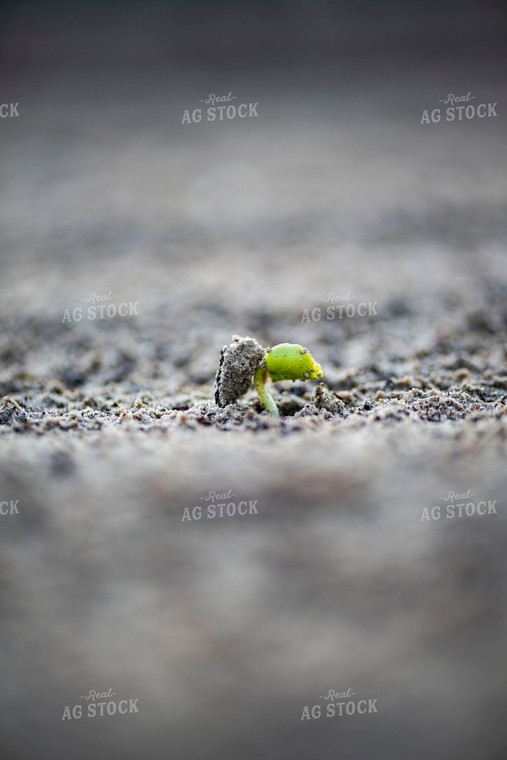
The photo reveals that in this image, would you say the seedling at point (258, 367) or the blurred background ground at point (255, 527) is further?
the seedling at point (258, 367)

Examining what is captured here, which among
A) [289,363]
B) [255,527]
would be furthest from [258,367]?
[255,527]

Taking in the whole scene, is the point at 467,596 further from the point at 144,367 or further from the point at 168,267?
the point at 168,267

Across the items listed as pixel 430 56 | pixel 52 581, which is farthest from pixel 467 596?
pixel 430 56

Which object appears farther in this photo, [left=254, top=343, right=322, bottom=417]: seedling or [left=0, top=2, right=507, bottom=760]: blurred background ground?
[left=254, top=343, right=322, bottom=417]: seedling

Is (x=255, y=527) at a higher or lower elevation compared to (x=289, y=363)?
lower

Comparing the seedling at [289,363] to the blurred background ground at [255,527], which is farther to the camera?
the seedling at [289,363]

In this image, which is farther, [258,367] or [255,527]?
[258,367]

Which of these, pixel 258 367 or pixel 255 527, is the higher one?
pixel 258 367

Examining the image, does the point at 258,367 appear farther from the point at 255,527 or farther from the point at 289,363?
the point at 255,527
